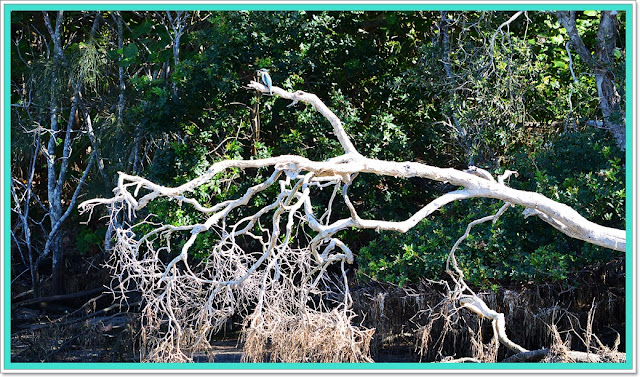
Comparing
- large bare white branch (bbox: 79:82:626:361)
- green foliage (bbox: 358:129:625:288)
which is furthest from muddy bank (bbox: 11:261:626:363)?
large bare white branch (bbox: 79:82:626:361)

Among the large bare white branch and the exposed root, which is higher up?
the large bare white branch

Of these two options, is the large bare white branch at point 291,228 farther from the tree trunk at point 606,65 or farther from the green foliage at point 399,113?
the tree trunk at point 606,65

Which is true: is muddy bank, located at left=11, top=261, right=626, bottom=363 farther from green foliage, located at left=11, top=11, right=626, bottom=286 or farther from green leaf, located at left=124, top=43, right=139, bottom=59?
green leaf, located at left=124, top=43, right=139, bottom=59

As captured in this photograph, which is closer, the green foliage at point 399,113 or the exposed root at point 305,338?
the exposed root at point 305,338

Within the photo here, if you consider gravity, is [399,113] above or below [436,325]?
above

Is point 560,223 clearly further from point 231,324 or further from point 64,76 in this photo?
point 64,76

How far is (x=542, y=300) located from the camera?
8.38 m

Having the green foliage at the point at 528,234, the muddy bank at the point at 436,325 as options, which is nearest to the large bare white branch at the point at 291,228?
the green foliage at the point at 528,234

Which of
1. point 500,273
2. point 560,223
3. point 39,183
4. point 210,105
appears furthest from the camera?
point 39,183

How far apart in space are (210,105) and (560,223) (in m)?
4.33

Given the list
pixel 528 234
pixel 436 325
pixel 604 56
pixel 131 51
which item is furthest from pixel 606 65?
pixel 131 51

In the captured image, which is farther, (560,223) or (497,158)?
(497,158)

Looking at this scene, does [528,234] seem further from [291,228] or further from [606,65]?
[291,228]
